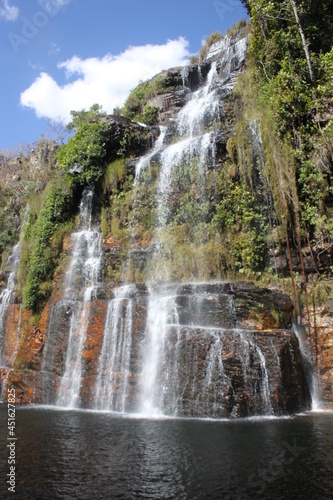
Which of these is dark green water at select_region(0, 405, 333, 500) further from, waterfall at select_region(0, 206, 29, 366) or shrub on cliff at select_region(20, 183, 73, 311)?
waterfall at select_region(0, 206, 29, 366)

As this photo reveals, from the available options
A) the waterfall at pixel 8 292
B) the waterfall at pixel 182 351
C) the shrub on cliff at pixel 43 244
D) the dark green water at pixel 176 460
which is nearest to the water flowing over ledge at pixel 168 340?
the waterfall at pixel 182 351

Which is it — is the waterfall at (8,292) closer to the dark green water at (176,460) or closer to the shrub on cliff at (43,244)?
the shrub on cliff at (43,244)

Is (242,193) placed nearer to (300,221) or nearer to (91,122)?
(300,221)

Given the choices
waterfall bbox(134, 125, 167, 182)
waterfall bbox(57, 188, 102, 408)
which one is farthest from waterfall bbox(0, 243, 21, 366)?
waterfall bbox(134, 125, 167, 182)

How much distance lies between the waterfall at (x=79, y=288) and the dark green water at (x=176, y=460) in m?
3.53

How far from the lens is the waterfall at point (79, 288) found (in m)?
12.0

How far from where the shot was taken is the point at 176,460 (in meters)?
5.79

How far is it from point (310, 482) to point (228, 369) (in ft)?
13.8

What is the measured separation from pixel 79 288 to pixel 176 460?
9367mm

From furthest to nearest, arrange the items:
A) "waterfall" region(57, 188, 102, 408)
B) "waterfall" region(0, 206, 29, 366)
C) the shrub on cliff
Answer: "waterfall" region(0, 206, 29, 366)
the shrub on cliff
"waterfall" region(57, 188, 102, 408)

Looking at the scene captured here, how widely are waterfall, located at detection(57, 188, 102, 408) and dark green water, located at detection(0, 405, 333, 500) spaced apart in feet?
11.6

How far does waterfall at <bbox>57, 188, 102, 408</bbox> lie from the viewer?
12.0 m

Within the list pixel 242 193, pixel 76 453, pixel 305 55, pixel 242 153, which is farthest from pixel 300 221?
pixel 76 453

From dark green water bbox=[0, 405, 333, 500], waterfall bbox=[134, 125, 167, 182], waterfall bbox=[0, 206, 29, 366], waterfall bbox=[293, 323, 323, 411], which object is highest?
waterfall bbox=[134, 125, 167, 182]
